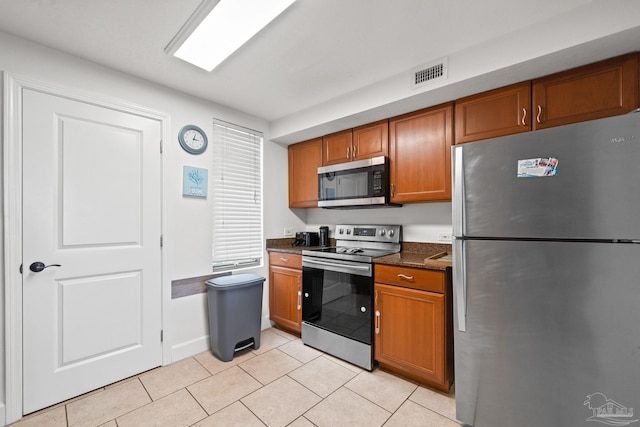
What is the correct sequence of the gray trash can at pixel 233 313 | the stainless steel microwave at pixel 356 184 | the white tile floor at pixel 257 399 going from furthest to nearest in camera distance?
the stainless steel microwave at pixel 356 184 → the gray trash can at pixel 233 313 → the white tile floor at pixel 257 399

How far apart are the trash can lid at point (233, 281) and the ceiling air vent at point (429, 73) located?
2178 mm

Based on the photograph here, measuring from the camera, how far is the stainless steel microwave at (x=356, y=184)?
2.50 metres

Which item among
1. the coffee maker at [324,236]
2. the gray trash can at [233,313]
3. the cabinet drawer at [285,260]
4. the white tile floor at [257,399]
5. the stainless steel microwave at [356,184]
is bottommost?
the white tile floor at [257,399]

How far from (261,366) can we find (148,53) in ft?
8.50

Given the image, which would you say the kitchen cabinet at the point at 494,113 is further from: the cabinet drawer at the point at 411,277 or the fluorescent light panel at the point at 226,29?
the fluorescent light panel at the point at 226,29

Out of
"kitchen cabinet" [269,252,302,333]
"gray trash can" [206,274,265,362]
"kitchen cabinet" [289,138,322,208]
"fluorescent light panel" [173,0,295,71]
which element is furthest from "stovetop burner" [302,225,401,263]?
"fluorescent light panel" [173,0,295,71]

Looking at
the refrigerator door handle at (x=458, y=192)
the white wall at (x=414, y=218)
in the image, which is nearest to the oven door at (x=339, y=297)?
the white wall at (x=414, y=218)

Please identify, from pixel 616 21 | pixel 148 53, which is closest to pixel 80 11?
pixel 148 53

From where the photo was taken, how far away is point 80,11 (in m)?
1.53

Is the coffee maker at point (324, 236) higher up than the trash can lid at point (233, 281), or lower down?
higher up

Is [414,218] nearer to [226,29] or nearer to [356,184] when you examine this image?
[356,184]

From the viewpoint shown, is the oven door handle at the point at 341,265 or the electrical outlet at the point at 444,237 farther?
the electrical outlet at the point at 444,237

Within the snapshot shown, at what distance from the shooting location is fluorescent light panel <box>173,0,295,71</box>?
4.75ft

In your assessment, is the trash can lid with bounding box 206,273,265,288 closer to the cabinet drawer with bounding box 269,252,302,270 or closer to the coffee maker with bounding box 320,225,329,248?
the cabinet drawer with bounding box 269,252,302,270
